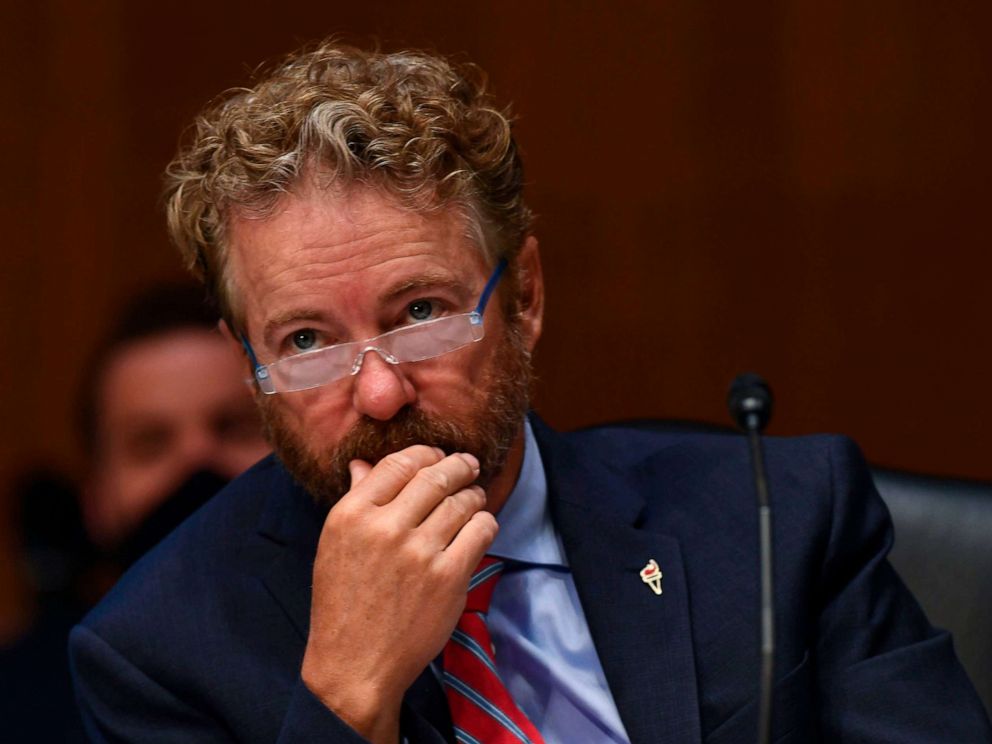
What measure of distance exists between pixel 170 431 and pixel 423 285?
115 centimetres

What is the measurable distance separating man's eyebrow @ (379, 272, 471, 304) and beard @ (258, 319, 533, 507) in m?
0.12

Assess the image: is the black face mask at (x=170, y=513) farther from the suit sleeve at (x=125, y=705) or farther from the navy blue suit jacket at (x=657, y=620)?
the suit sleeve at (x=125, y=705)

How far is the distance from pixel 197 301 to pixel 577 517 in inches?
52.7

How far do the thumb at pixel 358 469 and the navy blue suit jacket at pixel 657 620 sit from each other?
0.20 m

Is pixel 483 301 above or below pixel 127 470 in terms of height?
above

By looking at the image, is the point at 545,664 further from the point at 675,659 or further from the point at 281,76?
the point at 281,76

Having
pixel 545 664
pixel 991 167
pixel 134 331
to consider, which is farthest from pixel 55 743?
pixel 991 167

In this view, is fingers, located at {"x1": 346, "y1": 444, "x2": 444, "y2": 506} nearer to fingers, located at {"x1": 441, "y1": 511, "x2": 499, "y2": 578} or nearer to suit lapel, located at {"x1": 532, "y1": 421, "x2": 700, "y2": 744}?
fingers, located at {"x1": 441, "y1": 511, "x2": 499, "y2": 578}

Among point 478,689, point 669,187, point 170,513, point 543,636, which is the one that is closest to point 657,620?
point 543,636

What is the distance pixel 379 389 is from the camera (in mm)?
1780

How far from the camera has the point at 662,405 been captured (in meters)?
3.47

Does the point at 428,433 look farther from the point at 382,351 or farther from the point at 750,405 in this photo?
the point at 750,405

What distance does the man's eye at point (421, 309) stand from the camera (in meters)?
1.86

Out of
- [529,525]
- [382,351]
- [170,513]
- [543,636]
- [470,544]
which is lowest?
[170,513]
